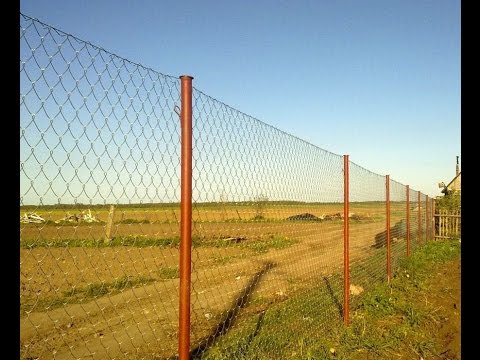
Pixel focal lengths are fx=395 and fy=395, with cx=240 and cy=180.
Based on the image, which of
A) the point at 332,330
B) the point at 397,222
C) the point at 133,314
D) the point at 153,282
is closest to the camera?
the point at 332,330

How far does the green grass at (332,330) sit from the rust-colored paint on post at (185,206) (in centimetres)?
168

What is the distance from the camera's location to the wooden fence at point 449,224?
17109 millimetres

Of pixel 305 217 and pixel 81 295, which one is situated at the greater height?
pixel 305 217

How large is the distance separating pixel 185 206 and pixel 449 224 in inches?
709

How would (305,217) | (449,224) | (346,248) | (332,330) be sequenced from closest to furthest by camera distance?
1. (332,330)
2. (305,217)
3. (346,248)
4. (449,224)

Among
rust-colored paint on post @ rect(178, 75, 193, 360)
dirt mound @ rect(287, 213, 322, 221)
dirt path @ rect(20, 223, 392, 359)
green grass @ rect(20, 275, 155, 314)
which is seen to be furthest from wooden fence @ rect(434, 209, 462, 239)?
rust-colored paint on post @ rect(178, 75, 193, 360)

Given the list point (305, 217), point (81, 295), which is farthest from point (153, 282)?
point (305, 217)

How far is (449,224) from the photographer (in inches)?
685

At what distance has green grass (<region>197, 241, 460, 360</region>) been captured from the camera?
13.6ft

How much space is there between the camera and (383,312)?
5855 mm

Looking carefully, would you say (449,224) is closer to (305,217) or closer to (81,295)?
(305,217)

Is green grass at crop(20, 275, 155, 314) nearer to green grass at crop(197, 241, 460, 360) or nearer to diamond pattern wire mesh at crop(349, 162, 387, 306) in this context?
green grass at crop(197, 241, 460, 360)

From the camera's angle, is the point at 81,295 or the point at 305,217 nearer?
the point at 305,217
